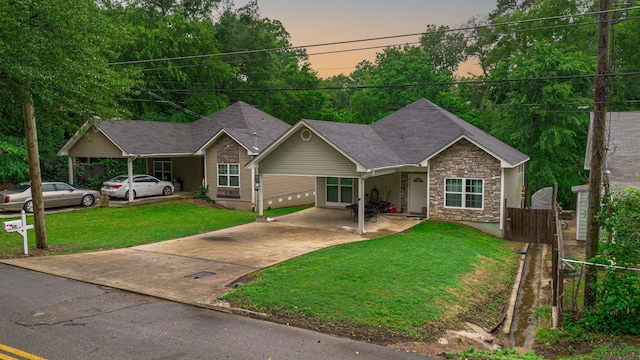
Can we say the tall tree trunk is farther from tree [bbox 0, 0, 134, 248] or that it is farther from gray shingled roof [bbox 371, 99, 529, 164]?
gray shingled roof [bbox 371, 99, 529, 164]

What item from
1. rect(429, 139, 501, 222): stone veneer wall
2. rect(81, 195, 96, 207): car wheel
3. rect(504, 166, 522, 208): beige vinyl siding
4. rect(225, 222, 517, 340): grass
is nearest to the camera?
rect(225, 222, 517, 340): grass

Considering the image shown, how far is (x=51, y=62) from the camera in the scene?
13.8 m

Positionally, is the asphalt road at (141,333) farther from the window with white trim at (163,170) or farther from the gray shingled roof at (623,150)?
the window with white trim at (163,170)

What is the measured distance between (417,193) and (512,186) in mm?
4768

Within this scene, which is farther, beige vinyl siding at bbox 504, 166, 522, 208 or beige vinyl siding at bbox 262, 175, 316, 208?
beige vinyl siding at bbox 262, 175, 316, 208

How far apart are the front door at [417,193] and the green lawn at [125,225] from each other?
7.76m

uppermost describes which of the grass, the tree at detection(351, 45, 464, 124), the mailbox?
the tree at detection(351, 45, 464, 124)

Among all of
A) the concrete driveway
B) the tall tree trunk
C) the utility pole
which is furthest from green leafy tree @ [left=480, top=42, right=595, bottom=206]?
the tall tree trunk

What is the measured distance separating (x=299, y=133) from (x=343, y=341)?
13.2 m

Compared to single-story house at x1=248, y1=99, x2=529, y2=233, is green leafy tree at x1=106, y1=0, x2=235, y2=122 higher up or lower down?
higher up

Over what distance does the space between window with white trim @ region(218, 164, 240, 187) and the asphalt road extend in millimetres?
17426

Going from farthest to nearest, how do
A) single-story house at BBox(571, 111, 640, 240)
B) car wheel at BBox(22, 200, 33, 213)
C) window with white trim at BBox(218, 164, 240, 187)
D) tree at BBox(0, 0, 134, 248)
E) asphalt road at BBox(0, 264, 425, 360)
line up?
1. window with white trim at BBox(218, 164, 240, 187)
2. car wheel at BBox(22, 200, 33, 213)
3. single-story house at BBox(571, 111, 640, 240)
4. tree at BBox(0, 0, 134, 248)
5. asphalt road at BBox(0, 264, 425, 360)

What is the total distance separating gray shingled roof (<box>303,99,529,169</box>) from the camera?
2023cm

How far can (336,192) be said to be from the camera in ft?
86.2
